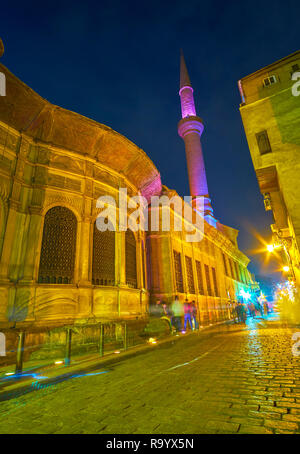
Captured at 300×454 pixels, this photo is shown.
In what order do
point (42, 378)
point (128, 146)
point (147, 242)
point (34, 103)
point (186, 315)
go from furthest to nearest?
point (147, 242) → point (186, 315) → point (128, 146) → point (34, 103) → point (42, 378)

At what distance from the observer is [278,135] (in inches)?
436

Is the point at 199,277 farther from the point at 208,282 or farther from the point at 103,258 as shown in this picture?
the point at 103,258

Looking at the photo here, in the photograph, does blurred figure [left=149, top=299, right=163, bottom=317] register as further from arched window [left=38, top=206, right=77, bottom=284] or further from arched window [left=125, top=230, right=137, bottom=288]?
arched window [left=38, top=206, right=77, bottom=284]

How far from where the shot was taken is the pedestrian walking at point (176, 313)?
499 inches

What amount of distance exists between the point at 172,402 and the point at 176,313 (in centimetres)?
1069

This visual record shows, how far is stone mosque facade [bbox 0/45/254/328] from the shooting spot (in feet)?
24.5

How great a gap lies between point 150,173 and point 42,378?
1079 cm

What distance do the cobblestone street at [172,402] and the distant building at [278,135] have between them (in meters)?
7.71

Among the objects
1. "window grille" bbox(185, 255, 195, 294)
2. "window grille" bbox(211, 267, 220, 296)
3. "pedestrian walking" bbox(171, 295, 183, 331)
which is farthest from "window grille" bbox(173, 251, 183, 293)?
"window grille" bbox(211, 267, 220, 296)

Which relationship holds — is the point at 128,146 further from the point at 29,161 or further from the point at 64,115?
the point at 29,161

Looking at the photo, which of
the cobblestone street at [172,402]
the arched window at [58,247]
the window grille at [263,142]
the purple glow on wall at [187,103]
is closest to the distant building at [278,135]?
the window grille at [263,142]

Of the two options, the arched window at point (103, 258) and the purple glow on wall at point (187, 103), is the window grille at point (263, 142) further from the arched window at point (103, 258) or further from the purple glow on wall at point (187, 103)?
the purple glow on wall at point (187, 103)
